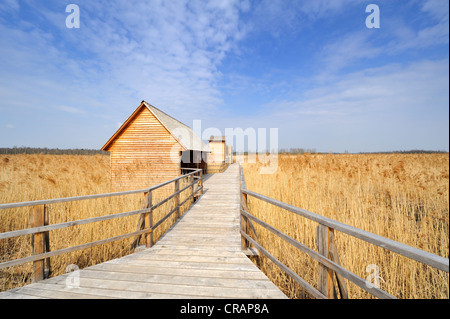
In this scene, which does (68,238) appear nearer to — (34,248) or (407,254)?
(34,248)

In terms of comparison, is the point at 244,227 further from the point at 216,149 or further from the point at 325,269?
the point at 216,149

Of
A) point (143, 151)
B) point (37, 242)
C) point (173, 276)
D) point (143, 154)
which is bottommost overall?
point (173, 276)

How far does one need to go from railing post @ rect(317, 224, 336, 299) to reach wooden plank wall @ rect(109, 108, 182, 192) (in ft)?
38.3

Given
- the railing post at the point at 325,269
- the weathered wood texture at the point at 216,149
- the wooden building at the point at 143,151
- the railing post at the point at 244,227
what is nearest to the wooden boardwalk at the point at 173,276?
the railing post at the point at 244,227

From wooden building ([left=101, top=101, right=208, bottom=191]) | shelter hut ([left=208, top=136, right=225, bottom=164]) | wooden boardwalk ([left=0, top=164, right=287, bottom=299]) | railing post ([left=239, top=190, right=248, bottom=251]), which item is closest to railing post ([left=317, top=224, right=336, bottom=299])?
wooden boardwalk ([left=0, top=164, right=287, bottom=299])

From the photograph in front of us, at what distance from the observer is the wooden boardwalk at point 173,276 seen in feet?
8.80

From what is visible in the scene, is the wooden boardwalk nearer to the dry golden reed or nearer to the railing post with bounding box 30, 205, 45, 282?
the railing post with bounding box 30, 205, 45, 282

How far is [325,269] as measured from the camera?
2.17m

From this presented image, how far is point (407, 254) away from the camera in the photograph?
54.0 inches

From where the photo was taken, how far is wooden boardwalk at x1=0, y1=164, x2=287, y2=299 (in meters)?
2.68

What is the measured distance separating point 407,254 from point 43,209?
15.2ft

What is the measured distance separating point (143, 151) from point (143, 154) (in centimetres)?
21

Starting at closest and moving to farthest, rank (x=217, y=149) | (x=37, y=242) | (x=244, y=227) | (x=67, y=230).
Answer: (x=37, y=242), (x=244, y=227), (x=67, y=230), (x=217, y=149)

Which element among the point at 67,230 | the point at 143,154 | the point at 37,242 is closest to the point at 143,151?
the point at 143,154
